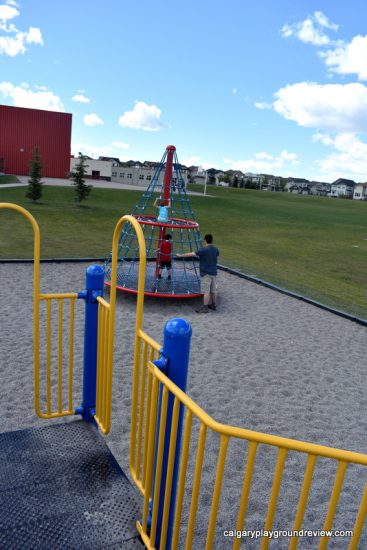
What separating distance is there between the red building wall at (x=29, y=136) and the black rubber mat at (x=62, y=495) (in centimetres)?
5003

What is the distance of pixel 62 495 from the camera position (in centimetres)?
308

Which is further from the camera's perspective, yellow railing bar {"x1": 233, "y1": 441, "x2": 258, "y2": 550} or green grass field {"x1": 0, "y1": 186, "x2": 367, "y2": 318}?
green grass field {"x1": 0, "y1": 186, "x2": 367, "y2": 318}

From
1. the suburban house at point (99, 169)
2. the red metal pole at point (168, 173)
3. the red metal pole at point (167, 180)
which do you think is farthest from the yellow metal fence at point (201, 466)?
the suburban house at point (99, 169)

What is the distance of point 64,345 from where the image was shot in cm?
629

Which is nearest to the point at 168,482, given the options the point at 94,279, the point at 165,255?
the point at 94,279

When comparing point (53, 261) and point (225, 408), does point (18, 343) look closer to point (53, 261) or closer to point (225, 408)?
point (225, 408)

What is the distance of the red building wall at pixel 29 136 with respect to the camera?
50.1 meters

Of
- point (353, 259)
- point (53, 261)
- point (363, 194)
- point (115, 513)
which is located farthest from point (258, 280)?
point (363, 194)

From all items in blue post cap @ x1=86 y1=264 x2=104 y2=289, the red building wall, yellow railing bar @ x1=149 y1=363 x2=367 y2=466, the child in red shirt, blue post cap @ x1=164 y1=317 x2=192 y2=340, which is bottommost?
the child in red shirt

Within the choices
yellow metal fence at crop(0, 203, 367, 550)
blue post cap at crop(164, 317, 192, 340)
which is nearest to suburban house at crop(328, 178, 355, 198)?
yellow metal fence at crop(0, 203, 367, 550)

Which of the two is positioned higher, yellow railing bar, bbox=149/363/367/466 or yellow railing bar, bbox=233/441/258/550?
yellow railing bar, bbox=149/363/367/466

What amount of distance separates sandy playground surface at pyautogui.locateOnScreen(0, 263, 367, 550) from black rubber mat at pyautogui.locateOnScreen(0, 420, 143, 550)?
1.44 ft

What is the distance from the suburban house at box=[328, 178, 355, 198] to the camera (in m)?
142

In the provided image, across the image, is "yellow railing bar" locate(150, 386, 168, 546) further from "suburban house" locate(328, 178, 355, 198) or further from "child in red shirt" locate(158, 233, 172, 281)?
"suburban house" locate(328, 178, 355, 198)
